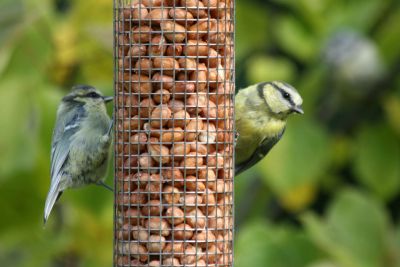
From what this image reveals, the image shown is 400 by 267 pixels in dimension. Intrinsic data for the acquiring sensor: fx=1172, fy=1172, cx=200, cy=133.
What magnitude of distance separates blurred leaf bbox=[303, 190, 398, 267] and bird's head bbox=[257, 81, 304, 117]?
165 centimetres

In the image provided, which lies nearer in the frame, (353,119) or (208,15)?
(208,15)

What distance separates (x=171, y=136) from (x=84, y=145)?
91cm

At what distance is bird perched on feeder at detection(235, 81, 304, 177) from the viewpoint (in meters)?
7.55

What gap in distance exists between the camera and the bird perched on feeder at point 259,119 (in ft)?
24.8

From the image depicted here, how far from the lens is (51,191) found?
22.4ft

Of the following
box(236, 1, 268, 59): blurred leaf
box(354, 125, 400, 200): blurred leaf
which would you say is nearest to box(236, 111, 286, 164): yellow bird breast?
box(354, 125, 400, 200): blurred leaf

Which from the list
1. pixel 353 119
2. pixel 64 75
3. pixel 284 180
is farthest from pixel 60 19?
pixel 353 119

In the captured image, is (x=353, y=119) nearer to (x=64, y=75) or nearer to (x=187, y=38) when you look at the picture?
(x=64, y=75)

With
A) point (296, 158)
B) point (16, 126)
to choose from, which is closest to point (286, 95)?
point (16, 126)

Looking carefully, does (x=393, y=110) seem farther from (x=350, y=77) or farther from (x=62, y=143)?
(x=62, y=143)

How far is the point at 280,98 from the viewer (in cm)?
753

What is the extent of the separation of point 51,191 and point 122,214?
26.6 inches

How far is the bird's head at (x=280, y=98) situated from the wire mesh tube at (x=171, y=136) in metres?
1.19

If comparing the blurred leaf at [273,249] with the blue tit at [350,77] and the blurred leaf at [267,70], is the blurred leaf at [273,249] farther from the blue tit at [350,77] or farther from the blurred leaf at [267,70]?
the blue tit at [350,77]
